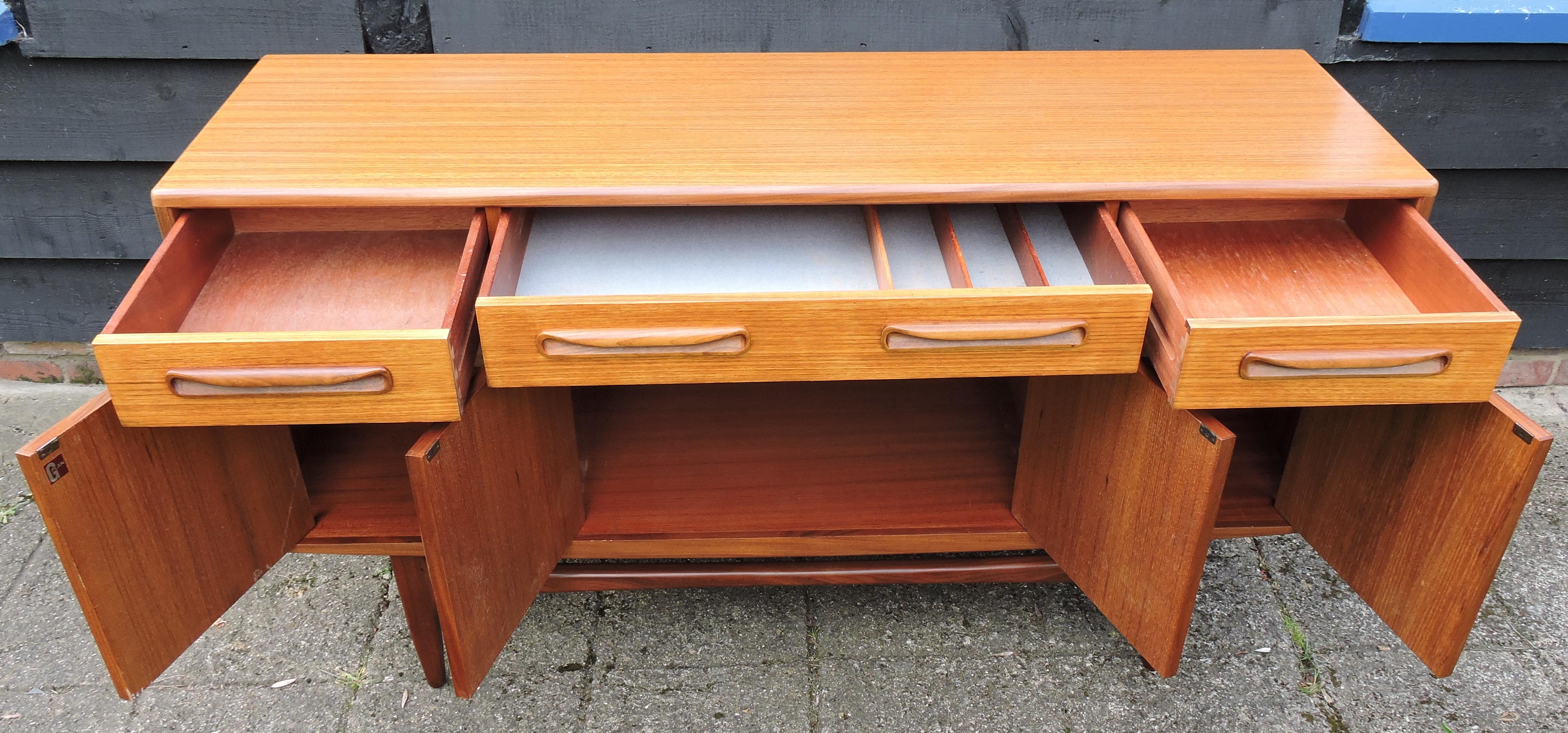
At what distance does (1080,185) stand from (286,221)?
1.07m

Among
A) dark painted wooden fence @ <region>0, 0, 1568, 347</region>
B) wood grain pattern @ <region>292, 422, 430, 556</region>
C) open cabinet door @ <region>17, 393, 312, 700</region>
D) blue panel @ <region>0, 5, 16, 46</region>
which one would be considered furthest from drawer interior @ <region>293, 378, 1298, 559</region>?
blue panel @ <region>0, 5, 16, 46</region>

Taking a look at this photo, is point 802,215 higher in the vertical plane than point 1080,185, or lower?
lower

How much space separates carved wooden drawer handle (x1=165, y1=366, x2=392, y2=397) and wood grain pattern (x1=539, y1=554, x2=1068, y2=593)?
0.59 m

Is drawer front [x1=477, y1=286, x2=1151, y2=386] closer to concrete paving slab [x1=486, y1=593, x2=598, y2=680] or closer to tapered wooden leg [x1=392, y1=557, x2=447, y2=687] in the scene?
tapered wooden leg [x1=392, y1=557, x2=447, y2=687]

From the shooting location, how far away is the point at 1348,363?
1.13 m

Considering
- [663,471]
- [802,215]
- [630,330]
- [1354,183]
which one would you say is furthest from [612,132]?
[1354,183]

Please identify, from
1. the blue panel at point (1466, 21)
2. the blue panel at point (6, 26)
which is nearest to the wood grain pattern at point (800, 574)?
the blue panel at point (1466, 21)

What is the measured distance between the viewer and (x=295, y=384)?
1092 millimetres

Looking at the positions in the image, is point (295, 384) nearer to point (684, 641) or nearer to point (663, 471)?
point (663, 471)

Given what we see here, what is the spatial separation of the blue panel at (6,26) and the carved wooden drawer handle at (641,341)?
149 cm

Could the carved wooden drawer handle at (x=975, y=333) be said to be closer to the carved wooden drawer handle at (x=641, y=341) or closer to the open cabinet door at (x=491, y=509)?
the carved wooden drawer handle at (x=641, y=341)

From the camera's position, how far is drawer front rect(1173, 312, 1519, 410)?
1112 mm

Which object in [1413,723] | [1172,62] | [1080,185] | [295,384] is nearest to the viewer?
[295,384]

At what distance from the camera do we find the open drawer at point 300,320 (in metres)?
1.08
